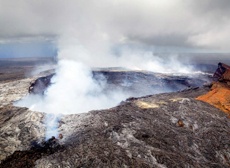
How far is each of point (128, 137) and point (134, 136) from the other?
67 centimetres

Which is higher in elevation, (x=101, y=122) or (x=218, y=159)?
(x=101, y=122)

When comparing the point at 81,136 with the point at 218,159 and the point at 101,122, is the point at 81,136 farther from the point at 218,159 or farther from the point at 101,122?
the point at 218,159

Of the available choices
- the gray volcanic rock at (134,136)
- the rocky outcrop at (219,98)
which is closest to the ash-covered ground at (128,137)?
the gray volcanic rock at (134,136)

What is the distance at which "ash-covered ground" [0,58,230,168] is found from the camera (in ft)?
58.9

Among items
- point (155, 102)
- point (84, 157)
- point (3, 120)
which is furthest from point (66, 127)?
point (155, 102)

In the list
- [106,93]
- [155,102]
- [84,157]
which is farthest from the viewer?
[106,93]

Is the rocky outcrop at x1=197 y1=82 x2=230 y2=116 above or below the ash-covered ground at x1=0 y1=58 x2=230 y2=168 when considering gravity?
above

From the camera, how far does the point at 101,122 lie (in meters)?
23.8

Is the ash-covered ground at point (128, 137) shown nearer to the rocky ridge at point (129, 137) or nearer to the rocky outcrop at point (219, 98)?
the rocky ridge at point (129, 137)

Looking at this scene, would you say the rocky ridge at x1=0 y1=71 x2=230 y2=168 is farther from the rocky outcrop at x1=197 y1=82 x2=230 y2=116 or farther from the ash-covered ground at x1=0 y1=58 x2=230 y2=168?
the rocky outcrop at x1=197 y1=82 x2=230 y2=116

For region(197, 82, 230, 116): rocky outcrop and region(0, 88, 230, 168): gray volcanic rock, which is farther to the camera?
region(197, 82, 230, 116): rocky outcrop

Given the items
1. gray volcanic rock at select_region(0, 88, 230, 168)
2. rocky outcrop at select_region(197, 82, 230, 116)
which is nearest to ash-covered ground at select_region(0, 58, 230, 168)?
gray volcanic rock at select_region(0, 88, 230, 168)

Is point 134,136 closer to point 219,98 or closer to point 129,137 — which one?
point 129,137

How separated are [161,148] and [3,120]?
59.1 ft
